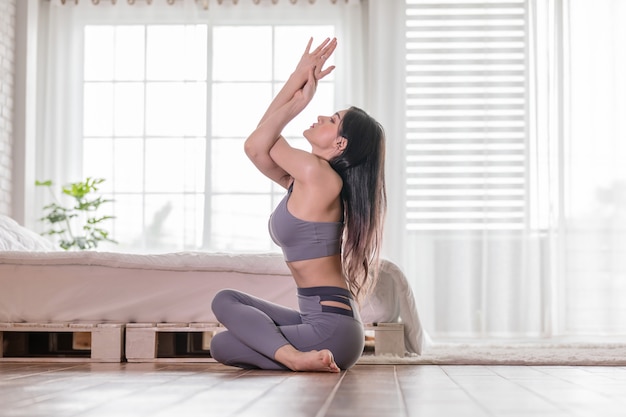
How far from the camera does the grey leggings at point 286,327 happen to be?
290 cm

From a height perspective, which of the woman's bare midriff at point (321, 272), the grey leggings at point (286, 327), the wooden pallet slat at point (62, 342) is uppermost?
the woman's bare midriff at point (321, 272)

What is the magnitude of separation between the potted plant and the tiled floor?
272cm

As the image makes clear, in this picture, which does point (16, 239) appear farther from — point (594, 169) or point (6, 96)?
point (594, 169)

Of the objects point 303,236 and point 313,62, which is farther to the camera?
point 313,62

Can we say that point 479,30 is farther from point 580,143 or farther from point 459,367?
point 459,367

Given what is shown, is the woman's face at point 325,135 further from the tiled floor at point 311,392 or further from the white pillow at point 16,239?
the white pillow at point 16,239

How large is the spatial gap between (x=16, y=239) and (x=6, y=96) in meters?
2.06

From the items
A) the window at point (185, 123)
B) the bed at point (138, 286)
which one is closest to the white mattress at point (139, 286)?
the bed at point (138, 286)

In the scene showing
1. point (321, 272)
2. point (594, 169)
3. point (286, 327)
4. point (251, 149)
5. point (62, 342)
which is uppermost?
point (594, 169)

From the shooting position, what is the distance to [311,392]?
7.06 feet

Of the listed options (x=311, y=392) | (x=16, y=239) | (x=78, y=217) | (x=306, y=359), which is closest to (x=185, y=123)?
(x=78, y=217)

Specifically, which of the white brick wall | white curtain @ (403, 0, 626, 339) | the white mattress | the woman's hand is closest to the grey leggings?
the white mattress

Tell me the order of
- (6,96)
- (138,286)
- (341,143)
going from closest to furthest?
(341,143) < (138,286) < (6,96)

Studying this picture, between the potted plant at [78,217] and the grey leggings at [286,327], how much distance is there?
294cm
